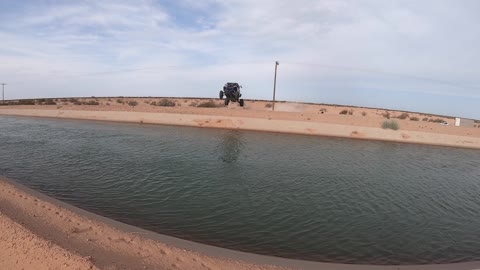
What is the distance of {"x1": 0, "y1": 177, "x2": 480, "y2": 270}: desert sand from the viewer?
6656 millimetres

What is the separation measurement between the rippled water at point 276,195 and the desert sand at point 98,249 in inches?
31.4

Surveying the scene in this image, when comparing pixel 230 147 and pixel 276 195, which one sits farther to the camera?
pixel 230 147

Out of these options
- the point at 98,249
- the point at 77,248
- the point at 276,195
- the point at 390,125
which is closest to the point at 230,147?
the point at 276,195

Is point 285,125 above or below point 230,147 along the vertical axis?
above

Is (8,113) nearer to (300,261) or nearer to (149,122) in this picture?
(149,122)

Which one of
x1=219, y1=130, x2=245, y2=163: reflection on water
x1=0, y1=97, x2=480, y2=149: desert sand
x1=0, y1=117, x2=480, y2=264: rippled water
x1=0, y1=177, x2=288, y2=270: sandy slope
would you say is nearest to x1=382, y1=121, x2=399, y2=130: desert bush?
x1=0, y1=97, x2=480, y2=149: desert sand

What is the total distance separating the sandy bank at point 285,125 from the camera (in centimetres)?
3506

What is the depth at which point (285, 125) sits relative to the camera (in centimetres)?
3784

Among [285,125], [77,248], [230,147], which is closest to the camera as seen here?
[77,248]

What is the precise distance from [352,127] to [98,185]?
2860 centimetres

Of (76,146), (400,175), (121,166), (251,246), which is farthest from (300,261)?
(76,146)

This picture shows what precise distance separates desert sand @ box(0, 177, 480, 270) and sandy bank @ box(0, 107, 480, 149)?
28761 millimetres

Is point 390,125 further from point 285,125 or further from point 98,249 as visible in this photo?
point 98,249

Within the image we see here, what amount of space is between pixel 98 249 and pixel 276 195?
7.11 metres
